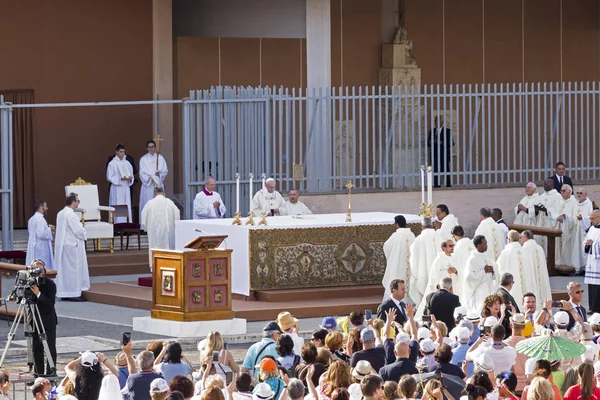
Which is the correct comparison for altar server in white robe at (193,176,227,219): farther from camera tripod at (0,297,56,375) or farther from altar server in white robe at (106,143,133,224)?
camera tripod at (0,297,56,375)

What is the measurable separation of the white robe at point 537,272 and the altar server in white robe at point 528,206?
15.9 ft

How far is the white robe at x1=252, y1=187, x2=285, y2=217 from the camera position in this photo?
921 inches

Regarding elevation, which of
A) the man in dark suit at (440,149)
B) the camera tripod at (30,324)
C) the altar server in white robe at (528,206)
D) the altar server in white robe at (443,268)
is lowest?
the camera tripod at (30,324)

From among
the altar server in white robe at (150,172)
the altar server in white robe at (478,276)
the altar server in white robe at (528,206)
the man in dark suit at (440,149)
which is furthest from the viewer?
the man in dark suit at (440,149)

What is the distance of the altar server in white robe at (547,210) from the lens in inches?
973

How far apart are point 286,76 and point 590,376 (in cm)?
1866

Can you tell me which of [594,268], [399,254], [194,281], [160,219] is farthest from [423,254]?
[160,219]

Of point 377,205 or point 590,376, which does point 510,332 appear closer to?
point 590,376

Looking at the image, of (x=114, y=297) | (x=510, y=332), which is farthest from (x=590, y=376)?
(x=114, y=297)

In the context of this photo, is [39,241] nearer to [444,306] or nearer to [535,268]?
[535,268]

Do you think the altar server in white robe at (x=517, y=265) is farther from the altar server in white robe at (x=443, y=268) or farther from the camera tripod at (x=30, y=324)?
the camera tripod at (x=30, y=324)

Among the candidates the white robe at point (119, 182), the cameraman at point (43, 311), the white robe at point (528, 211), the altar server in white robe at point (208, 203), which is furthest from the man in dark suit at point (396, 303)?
the white robe at point (119, 182)

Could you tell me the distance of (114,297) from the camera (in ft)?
70.5

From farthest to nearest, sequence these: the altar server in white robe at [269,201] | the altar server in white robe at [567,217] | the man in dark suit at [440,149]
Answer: the man in dark suit at [440,149] → the altar server in white robe at [567,217] → the altar server in white robe at [269,201]
